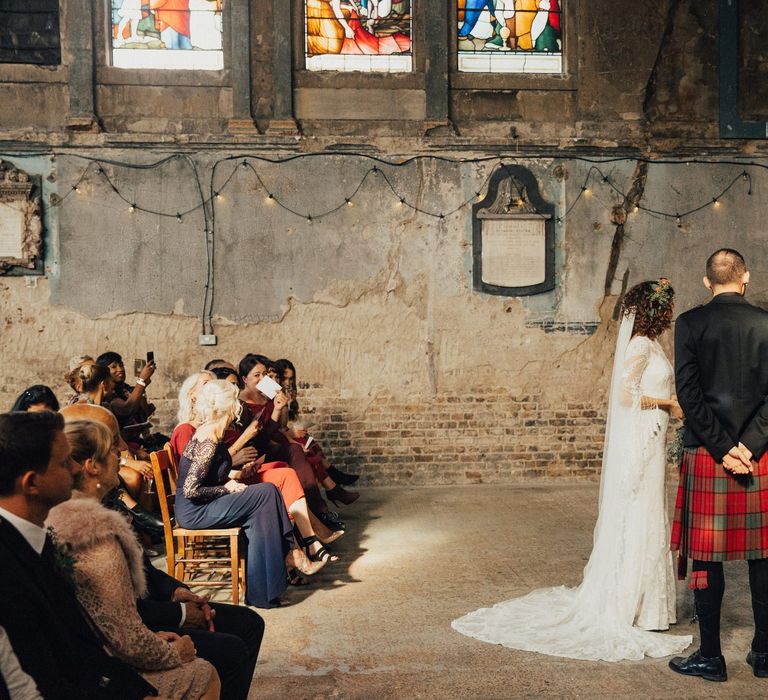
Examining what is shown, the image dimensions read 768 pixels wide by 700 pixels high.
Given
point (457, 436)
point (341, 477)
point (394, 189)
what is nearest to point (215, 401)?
point (341, 477)

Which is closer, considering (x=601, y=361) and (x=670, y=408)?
(x=670, y=408)

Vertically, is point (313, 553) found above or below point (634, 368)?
below

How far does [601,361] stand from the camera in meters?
9.60

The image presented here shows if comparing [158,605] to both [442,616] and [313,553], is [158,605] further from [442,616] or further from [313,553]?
[313,553]

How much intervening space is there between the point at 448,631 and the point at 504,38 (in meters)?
7.36

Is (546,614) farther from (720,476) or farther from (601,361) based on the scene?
(601,361)

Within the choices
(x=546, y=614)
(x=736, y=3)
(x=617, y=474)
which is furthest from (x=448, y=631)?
(x=736, y=3)

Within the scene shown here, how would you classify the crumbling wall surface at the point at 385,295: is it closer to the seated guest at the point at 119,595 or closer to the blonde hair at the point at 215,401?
the blonde hair at the point at 215,401

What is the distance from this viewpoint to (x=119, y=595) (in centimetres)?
252

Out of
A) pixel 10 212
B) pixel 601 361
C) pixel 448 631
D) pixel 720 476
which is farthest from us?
pixel 601 361

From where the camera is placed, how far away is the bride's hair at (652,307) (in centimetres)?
454

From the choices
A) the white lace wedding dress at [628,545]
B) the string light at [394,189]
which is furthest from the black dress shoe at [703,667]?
the string light at [394,189]

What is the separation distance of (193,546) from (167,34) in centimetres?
631

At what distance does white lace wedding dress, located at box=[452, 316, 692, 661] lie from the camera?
A: 4.52m
